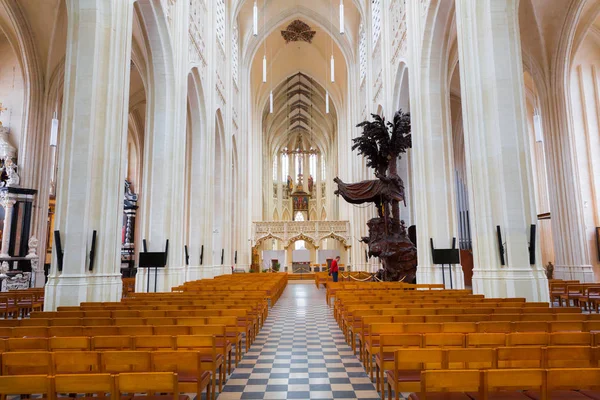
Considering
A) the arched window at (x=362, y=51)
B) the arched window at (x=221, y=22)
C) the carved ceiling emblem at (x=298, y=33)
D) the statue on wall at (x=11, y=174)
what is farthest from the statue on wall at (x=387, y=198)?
the carved ceiling emblem at (x=298, y=33)

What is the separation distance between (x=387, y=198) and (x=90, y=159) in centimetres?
803

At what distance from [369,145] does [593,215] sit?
37.5 feet

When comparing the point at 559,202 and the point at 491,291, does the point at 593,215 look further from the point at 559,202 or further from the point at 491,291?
the point at 491,291

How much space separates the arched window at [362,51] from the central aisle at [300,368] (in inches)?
754

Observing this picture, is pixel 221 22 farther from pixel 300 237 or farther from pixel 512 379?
pixel 512 379

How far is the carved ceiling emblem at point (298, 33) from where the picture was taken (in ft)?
99.9

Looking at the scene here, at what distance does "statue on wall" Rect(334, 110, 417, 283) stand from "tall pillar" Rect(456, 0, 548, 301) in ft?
12.2

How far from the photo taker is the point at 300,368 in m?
5.40

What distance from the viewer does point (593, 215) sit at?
1742 cm

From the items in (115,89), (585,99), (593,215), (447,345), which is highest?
(585,99)

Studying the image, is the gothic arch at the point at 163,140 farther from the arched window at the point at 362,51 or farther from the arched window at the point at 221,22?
the arched window at the point at 362,51

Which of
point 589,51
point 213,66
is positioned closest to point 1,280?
point 213,66

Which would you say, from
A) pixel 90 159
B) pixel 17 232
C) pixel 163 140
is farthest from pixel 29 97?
pixel 90 159

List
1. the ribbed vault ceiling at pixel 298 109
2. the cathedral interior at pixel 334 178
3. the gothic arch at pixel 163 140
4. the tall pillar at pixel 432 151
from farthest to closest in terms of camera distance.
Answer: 1. the ribbed vault ceiling at pixel 298 109
2. the gothic arch at pixel 163 140
3. the tall pillar at pixel 432 151
4. the cathedral interior at pixel 334 178
